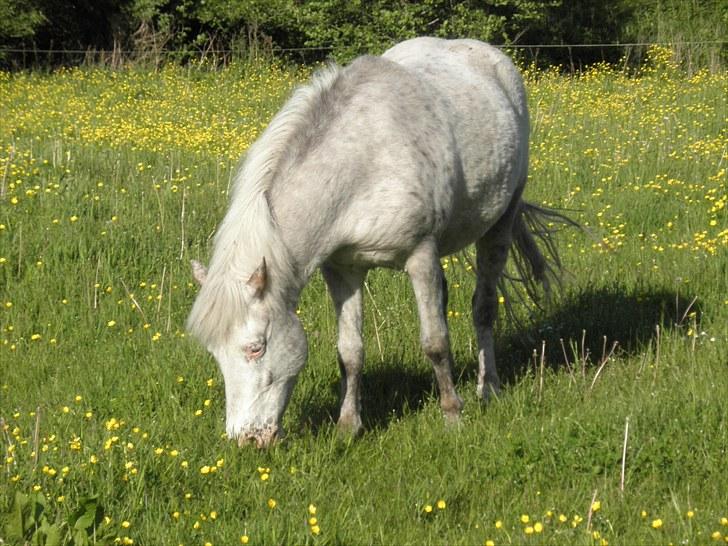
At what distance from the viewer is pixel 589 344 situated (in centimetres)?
698

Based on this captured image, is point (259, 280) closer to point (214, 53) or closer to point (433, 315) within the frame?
point (433, 315)

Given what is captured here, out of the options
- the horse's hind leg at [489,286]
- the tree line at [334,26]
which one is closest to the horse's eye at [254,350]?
the horse's hind leg at [489,286]

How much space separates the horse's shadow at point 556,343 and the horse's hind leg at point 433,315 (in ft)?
0.91

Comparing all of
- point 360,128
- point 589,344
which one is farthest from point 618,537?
point 589,344

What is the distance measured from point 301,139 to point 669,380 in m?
2.41

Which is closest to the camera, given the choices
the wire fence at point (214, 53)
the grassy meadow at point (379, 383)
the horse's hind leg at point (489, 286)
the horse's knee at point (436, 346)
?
the grassy meadow at point (379, 383)

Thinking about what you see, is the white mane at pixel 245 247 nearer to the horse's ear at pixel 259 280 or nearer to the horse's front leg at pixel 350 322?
the horse's ear at pixel 259 280

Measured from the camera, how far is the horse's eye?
16.0 ft

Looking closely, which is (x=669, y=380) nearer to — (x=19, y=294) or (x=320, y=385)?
(x=320, y=385)

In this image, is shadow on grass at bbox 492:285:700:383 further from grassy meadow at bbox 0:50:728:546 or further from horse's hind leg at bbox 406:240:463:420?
horse's hind leg at bbox 406:240:463:420

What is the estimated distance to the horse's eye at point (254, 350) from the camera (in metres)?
4.89

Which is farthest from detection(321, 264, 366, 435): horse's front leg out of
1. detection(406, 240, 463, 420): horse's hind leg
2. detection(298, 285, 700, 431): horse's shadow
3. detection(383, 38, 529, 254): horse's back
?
detection(383, 38, 529, 254): horse's back

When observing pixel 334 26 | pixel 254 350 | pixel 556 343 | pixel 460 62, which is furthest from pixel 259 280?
pixel 334 26

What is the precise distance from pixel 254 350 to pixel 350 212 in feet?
2.94
